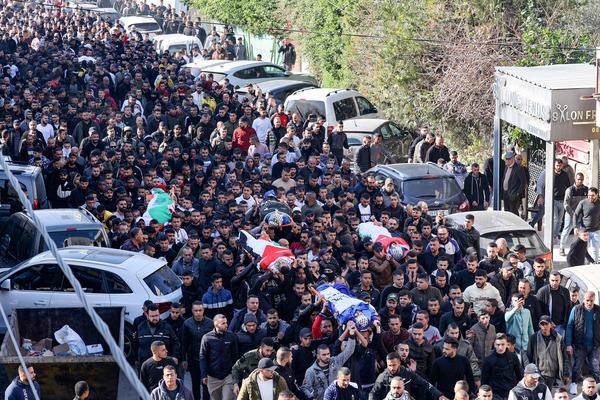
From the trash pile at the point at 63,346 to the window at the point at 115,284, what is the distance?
2.96 feet

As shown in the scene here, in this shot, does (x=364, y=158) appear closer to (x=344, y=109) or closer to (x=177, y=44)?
(x=344, y=109)

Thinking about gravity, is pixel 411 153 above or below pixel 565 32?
below

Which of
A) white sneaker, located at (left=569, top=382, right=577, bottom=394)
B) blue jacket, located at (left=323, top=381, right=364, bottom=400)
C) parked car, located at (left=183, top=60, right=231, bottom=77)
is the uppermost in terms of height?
parked car, located at (left=183, top=60, right=231, bottom=77)

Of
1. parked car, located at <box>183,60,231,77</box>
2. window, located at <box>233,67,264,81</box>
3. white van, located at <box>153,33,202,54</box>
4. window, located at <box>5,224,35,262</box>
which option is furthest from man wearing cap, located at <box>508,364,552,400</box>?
white van, located at <box>153,33,202,54</box>

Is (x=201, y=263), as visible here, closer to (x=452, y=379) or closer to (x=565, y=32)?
(x=452, y=379)

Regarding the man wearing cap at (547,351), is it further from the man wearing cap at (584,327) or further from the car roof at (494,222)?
the car roof at (494,222)

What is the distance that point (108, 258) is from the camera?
1543 cm

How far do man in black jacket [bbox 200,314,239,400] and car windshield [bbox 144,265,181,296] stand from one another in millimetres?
2019

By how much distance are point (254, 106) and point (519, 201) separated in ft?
26.6

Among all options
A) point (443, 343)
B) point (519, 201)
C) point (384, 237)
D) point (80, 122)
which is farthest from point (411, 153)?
point (443, 343)

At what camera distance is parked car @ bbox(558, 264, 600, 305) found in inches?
603

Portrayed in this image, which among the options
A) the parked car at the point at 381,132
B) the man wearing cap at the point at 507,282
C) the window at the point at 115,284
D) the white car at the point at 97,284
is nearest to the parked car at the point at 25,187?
the white car at the point at 97,284

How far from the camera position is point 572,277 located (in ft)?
51.7

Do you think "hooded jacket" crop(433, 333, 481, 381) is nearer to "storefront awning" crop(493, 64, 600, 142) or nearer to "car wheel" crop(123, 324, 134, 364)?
"car wheel" crop(123, 324, 134, 364)
